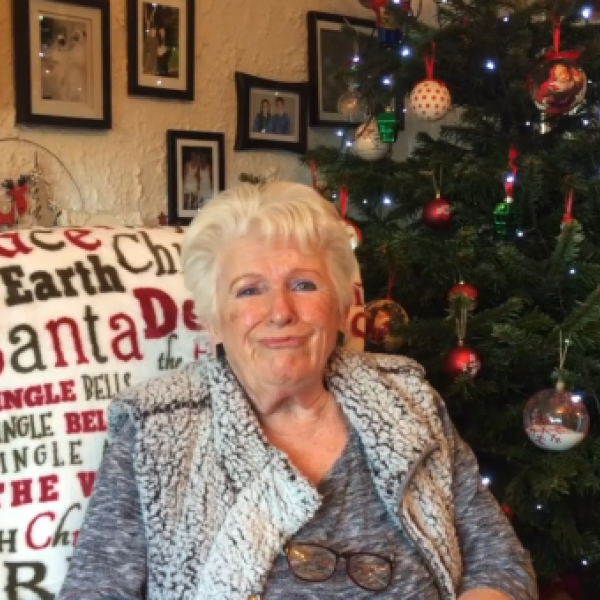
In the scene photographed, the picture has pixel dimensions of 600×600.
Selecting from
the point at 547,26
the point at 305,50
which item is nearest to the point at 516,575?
the point at 547,26

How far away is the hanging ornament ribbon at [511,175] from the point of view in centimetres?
183

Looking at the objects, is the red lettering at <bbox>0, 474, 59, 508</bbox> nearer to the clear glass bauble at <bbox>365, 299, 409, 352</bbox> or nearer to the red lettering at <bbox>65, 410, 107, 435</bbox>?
the red lettering at <bbox>65, 410, 107, 435</bbox>

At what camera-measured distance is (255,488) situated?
4.12 feet

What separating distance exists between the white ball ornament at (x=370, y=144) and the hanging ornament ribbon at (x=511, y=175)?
0.33m

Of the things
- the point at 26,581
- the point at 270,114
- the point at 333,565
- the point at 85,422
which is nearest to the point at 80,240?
the point at 85,422

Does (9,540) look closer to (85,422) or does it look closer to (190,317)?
(85,422)

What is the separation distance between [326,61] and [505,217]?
1.07 metres

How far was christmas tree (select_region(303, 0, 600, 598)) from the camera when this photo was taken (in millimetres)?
1731

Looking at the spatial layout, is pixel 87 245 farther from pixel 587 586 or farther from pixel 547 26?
pixel 587 586

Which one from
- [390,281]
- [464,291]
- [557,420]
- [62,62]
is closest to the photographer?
[557,420]

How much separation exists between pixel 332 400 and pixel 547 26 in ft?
3.34

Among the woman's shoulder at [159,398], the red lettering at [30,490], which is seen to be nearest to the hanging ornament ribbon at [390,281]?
the woman's shoulder at [159,398]

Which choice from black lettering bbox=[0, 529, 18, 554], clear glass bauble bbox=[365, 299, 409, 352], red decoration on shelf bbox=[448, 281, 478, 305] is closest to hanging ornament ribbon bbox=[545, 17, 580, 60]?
red decoration on shelf bbox=[448, 281, 478, 305]

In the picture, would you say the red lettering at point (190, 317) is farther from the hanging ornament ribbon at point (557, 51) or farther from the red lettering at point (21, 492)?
the hanging ornament ribbon at point (557, 51)
